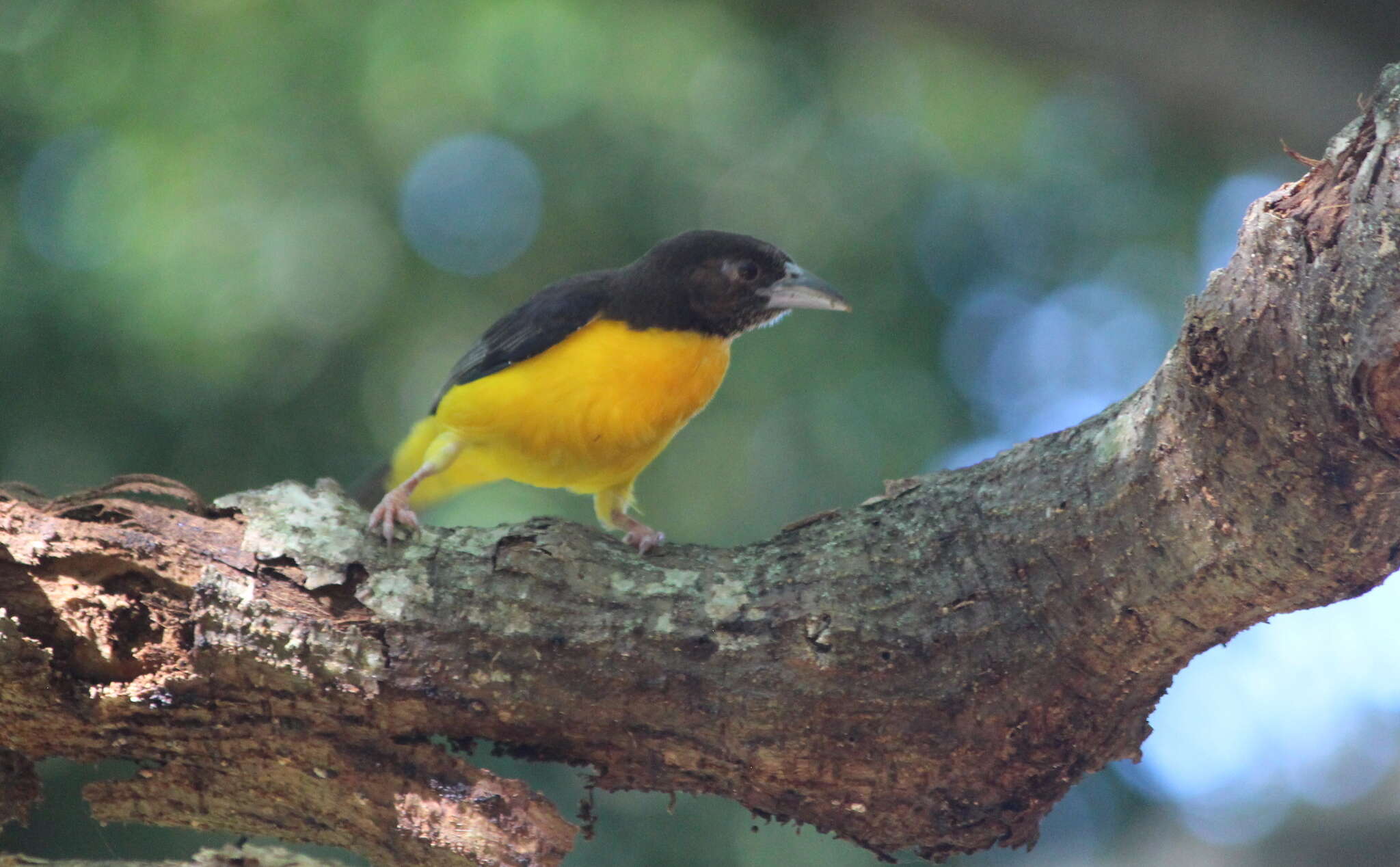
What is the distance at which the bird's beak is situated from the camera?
5211 millimetres

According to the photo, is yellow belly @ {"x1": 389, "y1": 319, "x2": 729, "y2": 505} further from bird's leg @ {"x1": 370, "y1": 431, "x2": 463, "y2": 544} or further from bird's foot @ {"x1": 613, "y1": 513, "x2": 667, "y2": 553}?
bird's foot @ {"x1": 613, "y1": 513, "x2": 667, "y2": 553}

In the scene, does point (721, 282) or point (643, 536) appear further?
point (721, 282)

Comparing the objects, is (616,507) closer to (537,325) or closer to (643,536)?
(643,536)

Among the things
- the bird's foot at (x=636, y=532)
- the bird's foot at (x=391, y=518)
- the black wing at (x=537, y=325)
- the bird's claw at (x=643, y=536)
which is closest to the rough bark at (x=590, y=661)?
the bird's foot at (x=391, y=518)

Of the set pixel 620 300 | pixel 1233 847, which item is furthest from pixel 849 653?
pixel 1233 847

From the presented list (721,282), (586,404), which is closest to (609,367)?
(586,404)

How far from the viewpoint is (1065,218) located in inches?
333

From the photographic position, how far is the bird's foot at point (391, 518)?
3.39m

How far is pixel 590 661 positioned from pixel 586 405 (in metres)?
1.84

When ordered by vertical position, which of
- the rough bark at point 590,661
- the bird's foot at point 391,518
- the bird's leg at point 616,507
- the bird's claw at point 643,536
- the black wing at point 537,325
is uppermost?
the black wing at point 537,325

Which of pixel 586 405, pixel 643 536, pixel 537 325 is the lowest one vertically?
pixel 643 536

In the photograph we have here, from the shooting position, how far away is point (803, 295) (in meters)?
5.25

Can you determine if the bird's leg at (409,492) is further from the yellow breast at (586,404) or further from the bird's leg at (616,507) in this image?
the bird's leg at (616,507)

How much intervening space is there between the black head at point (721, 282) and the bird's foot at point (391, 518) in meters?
1.67
